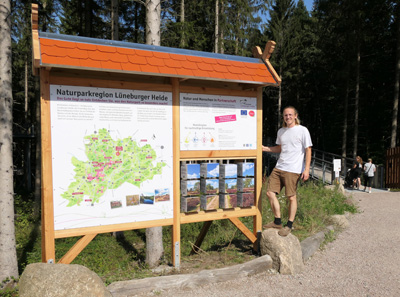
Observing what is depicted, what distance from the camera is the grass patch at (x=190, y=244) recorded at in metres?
4.57

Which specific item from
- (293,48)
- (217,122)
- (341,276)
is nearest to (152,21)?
(217,122)

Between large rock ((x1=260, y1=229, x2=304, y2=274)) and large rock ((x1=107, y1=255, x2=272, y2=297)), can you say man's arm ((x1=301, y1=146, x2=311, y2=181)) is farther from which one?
large rock ((x1=107, y1=255, x2=272, y2=297))

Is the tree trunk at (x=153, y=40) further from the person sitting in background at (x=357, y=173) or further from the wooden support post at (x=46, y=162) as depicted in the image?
the person sitting in background at (x=357, y=173)

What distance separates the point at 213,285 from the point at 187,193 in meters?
1.15

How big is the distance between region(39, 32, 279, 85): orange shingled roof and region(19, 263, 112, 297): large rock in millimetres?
1936

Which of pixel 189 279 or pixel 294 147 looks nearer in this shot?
pixel 189 279

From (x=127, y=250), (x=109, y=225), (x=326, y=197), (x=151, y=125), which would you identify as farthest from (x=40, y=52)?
(x=326, y=197)

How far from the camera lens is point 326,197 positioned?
844 centimetres

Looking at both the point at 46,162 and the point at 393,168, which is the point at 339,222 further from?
the point at 393,168

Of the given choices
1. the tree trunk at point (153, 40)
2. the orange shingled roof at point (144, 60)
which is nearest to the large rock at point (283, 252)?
the tree trunk at point (153, 40)

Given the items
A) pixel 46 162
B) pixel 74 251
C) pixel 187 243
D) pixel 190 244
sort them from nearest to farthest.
→ pixel 46 162 < pixel 74 251 < pixel 190 244 < pixel 187 243

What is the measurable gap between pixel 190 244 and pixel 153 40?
3831 mm

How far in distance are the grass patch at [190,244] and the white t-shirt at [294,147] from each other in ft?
4.41

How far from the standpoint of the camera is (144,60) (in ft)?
11.8
